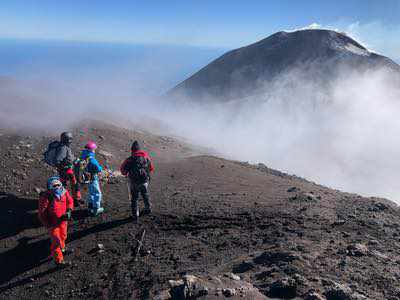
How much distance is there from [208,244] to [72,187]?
439 centimetres

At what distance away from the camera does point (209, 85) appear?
45594 millimetres

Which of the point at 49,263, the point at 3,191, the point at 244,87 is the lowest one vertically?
the point at 49,263

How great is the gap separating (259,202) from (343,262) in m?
3.93

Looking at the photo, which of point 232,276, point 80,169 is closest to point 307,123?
point 80,169

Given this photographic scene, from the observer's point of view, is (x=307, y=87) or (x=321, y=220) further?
(x=307, y=87)

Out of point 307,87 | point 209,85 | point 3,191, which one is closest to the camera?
point 3,191

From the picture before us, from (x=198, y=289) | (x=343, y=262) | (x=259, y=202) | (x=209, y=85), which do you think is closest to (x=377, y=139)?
(x=209, y=85)

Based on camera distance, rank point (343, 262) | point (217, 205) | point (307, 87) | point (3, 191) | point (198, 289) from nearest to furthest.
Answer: point (198, 289), point (343, 262), point (217, 205), point (3, 191), point (307, 87)

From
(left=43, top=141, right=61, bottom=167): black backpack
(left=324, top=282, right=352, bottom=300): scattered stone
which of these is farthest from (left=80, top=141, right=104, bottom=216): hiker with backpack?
(left=324, top=282, right=352, bottom=300): scattered stone

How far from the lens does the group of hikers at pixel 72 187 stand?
8523 mm

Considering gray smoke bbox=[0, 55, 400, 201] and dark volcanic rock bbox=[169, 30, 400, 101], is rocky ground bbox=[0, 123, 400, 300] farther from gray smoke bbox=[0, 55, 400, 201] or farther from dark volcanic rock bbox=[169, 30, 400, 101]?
dark volcanic rock bbox=[169, 30, 400, 101]

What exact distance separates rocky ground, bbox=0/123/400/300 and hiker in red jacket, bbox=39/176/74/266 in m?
0.49

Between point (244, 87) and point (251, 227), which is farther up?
point (244, 87)

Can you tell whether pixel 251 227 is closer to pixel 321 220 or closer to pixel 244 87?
pixel 321 220
